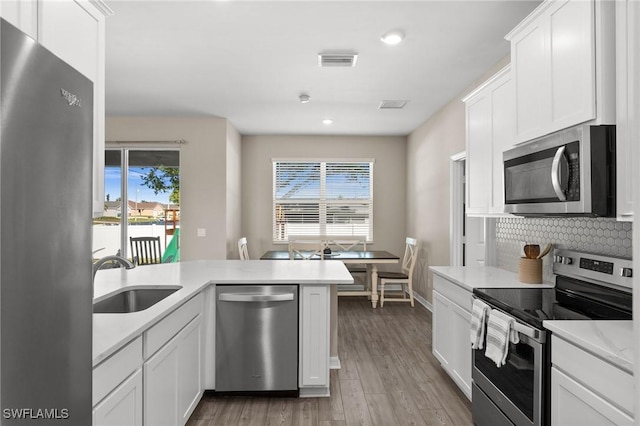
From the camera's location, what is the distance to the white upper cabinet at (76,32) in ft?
3.93

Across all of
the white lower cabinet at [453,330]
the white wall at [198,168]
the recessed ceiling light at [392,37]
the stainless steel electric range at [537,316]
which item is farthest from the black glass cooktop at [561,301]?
the white wall at [198,168]

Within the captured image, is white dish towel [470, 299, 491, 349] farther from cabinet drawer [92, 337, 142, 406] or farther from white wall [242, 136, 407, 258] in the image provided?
white wall [242, 136, 407, 258]

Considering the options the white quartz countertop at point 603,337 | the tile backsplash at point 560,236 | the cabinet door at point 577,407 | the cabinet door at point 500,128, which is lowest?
the cabinet door at point 577,407

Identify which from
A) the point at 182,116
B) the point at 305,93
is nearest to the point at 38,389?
the point at 305,93

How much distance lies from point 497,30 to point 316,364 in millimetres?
2738

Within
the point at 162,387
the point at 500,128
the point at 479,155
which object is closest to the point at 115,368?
the point at 162,387

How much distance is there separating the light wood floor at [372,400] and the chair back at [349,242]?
2673 millimetres

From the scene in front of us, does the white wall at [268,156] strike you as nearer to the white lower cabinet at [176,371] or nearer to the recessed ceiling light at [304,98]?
the recessed ceiling light at [304,98]

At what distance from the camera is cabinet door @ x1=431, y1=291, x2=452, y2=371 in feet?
9.58

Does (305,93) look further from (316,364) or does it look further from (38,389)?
(38,389)

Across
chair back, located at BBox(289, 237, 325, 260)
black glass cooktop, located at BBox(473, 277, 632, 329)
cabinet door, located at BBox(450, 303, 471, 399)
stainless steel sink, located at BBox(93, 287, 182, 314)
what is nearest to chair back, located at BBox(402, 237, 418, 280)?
chair back, located at BBox(289, 237, 325, 260)

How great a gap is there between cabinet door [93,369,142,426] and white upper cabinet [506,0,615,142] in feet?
7.26

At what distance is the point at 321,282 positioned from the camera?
2684mm

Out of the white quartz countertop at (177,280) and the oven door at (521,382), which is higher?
the white quartz countertop at (177,280)
